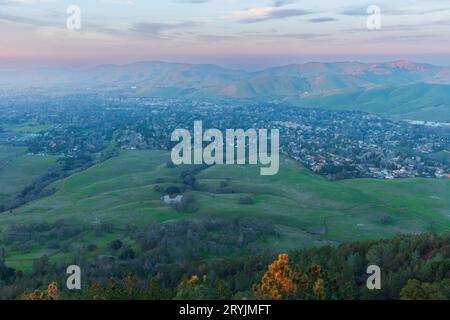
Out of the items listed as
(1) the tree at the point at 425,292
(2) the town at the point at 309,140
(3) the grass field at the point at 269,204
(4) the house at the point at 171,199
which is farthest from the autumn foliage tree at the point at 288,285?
(2) the town at the point at 309,140

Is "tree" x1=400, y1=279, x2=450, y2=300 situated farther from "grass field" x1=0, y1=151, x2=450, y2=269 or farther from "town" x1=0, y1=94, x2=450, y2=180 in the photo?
"town" x1=0, y1=94, x2=450, y2=180

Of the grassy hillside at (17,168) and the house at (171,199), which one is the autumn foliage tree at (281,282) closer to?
the house at (171,199)

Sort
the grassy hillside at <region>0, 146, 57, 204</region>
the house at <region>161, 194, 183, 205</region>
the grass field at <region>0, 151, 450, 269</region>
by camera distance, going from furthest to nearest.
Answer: the grassy hillside at <region>0, 146, 57, 204</region> < the house at <region>161, 194, 183, 205</region> < the grass field at <region>0, 151, 450, 269</region>

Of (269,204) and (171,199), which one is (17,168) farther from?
(269,204)

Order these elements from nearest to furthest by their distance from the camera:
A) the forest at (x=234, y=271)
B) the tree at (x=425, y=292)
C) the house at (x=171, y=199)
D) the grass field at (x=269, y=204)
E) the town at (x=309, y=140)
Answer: the tree at (x=425, y=292), the forest at (x=234, y=271), the grass field at (x=269, y=204), the house at (x=171, y=199), the town at (x=309, y=140)

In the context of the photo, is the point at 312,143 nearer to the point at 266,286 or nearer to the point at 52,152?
the point at 52,152

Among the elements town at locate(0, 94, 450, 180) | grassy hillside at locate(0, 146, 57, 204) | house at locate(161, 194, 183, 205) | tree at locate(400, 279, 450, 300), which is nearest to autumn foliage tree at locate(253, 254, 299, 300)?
tree at locate(400, 279, 450, 300)

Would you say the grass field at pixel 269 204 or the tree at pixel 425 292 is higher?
the tree at pixel 425 292

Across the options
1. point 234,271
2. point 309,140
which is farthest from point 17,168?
point 309,140
